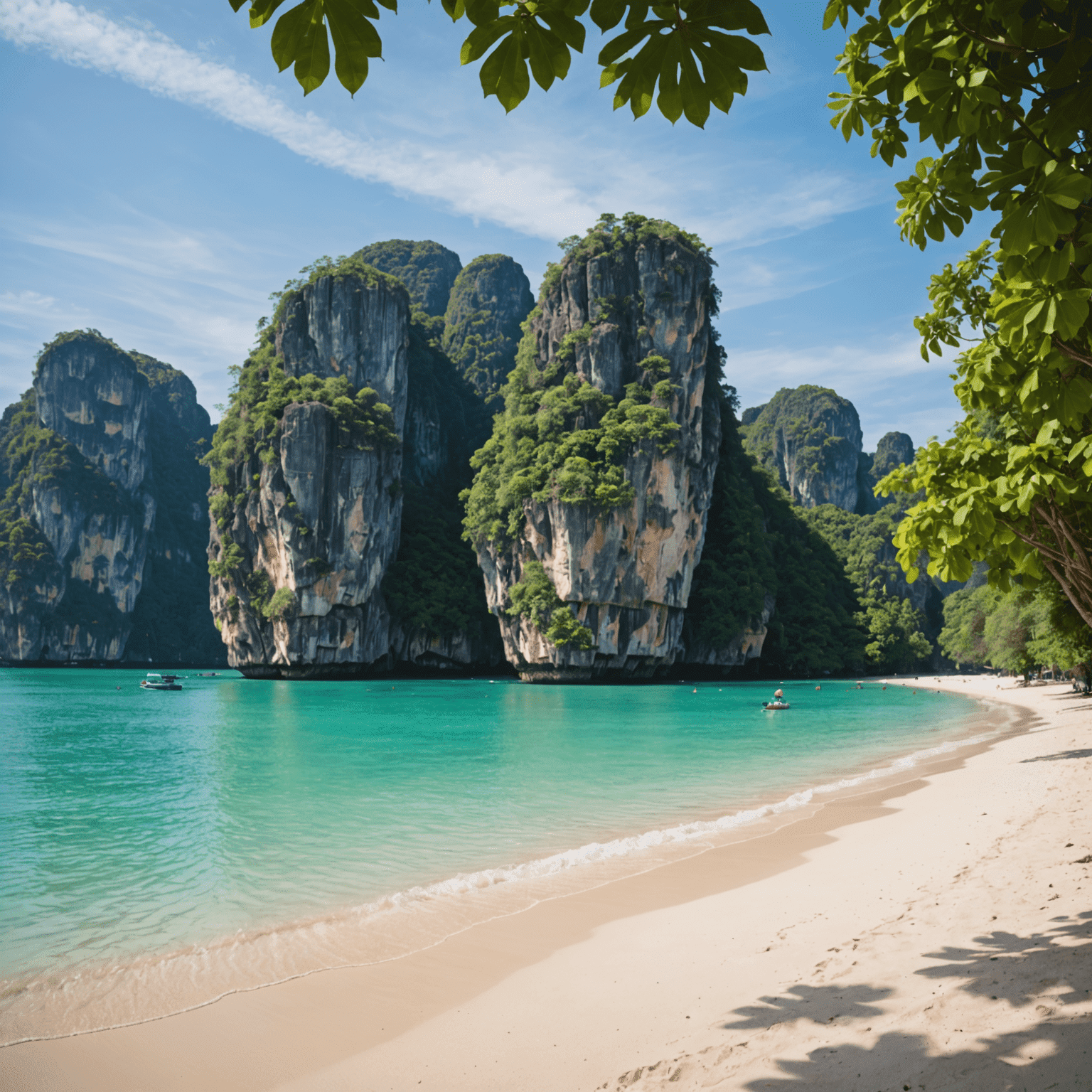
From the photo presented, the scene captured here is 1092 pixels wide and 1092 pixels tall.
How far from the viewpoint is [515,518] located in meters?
47.2

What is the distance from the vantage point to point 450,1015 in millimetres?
4195

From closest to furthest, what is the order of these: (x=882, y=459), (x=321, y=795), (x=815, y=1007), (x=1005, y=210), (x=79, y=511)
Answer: (x=1005, y=210) < (x=815, y=1007) < (x=321, y=795) < (x=79, y=511) < (x=882, y=459)

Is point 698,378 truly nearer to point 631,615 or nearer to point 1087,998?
point 631,615

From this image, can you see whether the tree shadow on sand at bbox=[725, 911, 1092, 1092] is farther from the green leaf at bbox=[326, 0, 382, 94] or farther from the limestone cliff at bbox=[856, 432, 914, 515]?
the limestone cliff at bbox=[856, 432, 914, 515]

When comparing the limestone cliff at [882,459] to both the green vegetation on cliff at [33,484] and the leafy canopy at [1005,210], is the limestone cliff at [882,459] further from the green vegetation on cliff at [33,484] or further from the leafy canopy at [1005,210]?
the leafy canopy at [1005,210]

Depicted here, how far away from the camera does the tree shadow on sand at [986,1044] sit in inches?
94.8

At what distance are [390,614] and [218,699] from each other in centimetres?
2017

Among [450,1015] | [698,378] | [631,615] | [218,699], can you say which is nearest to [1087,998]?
[450,1015]

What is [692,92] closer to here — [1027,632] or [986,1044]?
[986,1044]

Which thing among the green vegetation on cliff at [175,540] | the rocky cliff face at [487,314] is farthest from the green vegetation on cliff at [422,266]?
the green vegetation on cliff at [175,540]

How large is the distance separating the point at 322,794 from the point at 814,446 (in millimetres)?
93958

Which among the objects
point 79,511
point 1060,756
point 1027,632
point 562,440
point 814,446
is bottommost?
point 1060,756

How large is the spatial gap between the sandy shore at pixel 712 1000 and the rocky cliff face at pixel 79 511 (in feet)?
275

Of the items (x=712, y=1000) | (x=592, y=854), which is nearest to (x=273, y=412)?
(x=592, y=854)
